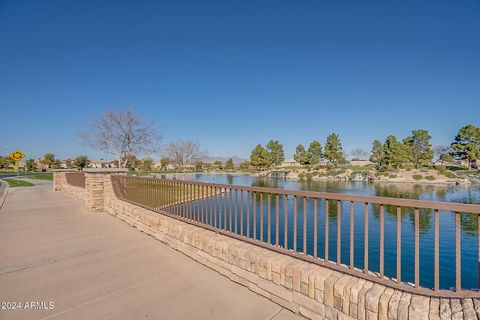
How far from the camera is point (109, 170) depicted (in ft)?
27.2

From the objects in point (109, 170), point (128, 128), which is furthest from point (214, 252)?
point (128, 128)

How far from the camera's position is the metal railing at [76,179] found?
11.5 meters

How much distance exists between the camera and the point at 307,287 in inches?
100

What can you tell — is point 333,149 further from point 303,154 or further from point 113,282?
point 113,282

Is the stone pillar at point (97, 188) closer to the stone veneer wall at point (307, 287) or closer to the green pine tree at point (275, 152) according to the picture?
the stone veneer wall at point (307, 287)

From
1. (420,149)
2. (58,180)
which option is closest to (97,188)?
(58,180)

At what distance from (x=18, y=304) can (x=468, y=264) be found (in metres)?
10.8

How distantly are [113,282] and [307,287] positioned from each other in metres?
2.52

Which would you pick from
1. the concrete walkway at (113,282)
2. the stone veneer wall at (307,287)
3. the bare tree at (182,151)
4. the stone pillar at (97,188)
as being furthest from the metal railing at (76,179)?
the bare tree at (182,151)

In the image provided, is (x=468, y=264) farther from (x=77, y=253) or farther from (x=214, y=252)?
(x=77, y=253)

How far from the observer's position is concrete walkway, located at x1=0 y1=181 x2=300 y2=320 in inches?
102

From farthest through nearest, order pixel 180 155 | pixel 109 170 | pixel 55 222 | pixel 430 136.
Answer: pixel 180 155
pixel 430 136
pixel 109 170
pixel 55 222

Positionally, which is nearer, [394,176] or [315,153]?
[394,176]

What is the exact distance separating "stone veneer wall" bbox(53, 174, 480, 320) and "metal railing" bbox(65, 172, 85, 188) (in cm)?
960
